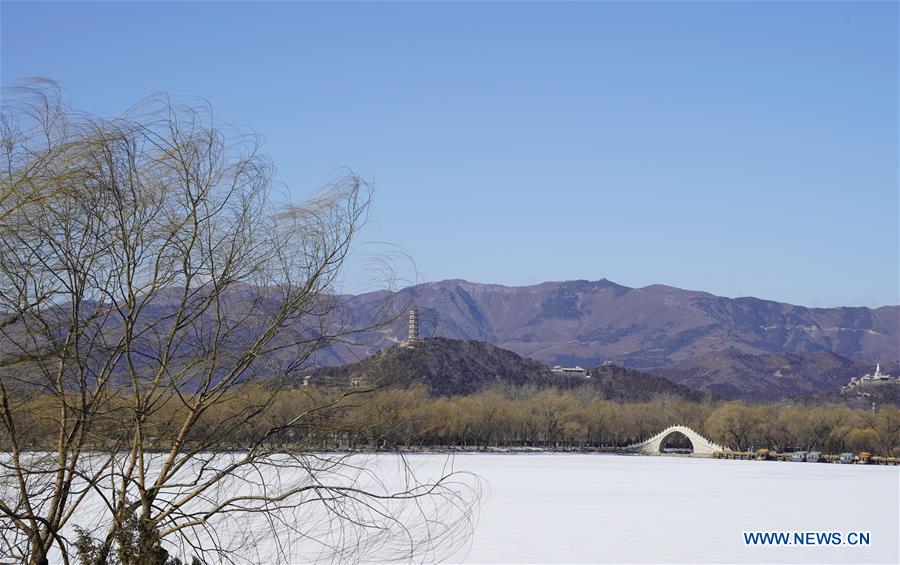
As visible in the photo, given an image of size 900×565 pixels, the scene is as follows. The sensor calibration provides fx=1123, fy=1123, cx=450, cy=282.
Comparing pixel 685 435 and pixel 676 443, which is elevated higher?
pixel 685 435

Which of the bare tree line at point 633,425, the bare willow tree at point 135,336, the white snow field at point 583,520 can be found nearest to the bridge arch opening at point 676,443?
the bare tree line at point 633,425

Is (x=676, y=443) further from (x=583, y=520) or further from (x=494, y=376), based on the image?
(x=583, y=520)

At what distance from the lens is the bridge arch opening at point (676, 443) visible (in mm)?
112613

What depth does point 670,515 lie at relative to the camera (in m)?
33.7

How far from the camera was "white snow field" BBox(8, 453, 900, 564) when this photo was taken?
15.8 m

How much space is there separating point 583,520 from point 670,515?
12.8ft

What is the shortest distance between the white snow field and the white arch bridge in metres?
Answer: 45.7

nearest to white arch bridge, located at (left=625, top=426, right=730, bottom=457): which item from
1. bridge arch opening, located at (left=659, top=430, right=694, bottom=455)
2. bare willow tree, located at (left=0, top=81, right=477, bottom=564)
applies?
bridge arch opening, located at (left=659, top=430, right=694, bottom=455)

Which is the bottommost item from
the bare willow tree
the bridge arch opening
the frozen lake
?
the bridge arch opening

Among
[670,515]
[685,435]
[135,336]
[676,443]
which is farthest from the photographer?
[676,443]

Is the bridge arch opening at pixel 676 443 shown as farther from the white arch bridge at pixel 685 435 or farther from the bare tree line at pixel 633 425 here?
the bare tree line at pixel 633 425

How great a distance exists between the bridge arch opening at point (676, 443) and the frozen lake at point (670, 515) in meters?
51.5

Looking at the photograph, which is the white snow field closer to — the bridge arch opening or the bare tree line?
the bare tree line

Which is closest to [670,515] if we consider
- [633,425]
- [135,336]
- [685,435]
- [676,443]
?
[135,336]
